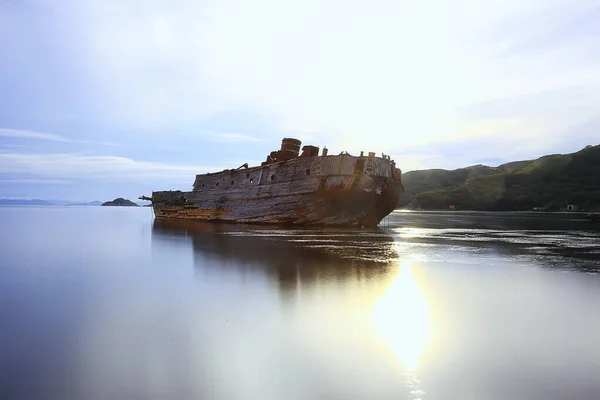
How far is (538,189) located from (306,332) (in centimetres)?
17168

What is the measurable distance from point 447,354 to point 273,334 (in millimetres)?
3199

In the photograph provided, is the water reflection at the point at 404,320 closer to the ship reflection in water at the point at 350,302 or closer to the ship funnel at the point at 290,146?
the ship reflection in water at the point at 350,302

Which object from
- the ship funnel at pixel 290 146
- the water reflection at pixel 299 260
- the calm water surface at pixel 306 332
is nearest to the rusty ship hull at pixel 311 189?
the ship funnel at pixel 290 146

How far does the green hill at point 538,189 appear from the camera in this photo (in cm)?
14162

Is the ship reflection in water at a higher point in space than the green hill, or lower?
lower

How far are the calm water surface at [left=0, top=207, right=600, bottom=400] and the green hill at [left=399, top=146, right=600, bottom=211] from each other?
141 m

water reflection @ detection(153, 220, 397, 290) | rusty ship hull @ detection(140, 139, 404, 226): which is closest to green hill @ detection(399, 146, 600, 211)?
rusty ship hull @ detection(140, 139, 404, 226)

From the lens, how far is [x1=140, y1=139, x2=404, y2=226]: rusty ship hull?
36438 millimetres

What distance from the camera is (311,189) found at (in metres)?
36.9

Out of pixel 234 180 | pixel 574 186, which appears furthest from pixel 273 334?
pixel 574 186

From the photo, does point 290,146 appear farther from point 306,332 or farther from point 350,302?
point 306,332

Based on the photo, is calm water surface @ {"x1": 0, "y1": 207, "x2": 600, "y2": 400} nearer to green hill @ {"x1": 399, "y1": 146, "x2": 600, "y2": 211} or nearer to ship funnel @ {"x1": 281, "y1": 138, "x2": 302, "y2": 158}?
ship funnel @ {"x1": 281, "y1": 138, "x2": 302, "y2": 158}

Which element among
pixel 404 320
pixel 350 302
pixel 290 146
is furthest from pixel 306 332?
pixel 290 146

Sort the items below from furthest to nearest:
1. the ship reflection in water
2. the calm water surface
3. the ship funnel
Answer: the ship funnel, the ship reflection in water, the calm water surface
